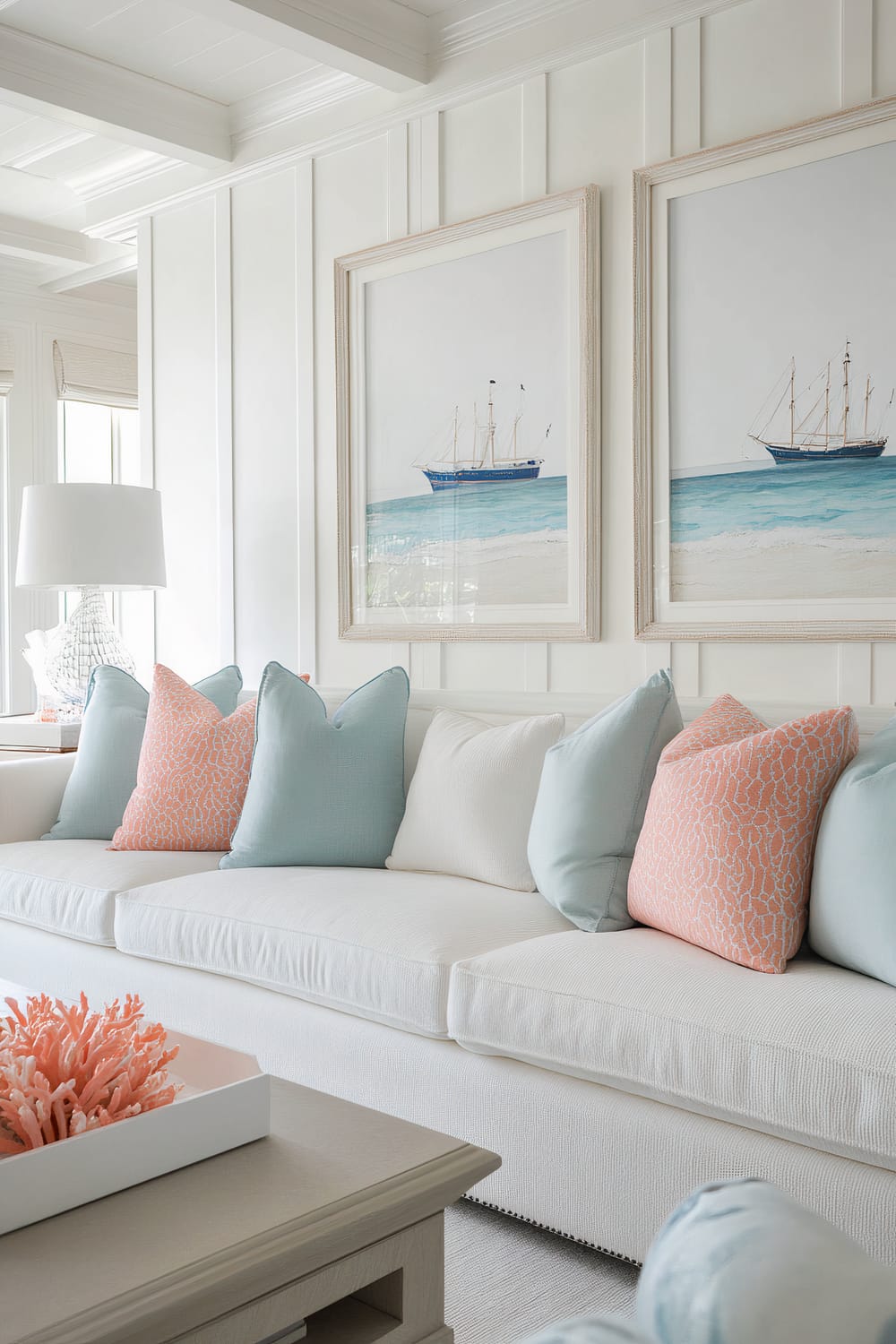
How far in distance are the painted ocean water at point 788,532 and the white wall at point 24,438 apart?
3.12 metres

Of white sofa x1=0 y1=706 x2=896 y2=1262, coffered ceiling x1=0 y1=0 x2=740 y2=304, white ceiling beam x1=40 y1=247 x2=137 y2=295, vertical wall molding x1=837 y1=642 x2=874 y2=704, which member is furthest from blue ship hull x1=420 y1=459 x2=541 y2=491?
white ceiling beam x1=40 y1=247 x2=137 y2=295

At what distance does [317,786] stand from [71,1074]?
1.52m

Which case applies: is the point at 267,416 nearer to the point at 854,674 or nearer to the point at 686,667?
the point at 686,667

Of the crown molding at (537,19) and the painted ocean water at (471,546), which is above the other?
the crown molding at (537,19)

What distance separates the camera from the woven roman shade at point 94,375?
5.39 metres

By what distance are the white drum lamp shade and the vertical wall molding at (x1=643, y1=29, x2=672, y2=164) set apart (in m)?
1.88

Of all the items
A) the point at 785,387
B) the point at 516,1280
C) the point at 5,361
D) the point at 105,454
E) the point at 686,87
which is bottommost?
the point at 516,1280

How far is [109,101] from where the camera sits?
3.59m

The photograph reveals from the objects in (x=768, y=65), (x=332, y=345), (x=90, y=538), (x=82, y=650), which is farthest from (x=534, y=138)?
(x=82, y=650)

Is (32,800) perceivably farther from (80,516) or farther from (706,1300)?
(706,1300)

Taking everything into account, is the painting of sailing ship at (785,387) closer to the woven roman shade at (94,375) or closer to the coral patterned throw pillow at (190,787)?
the coral patterned throw pillow at (190,787)

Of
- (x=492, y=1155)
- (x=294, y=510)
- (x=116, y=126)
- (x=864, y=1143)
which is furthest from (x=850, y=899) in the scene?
(x=116, y=126)

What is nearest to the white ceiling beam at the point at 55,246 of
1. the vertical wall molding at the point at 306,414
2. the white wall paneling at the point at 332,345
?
the vertical wall molding at the point at 306,414

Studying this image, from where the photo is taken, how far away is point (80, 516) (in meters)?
3.66
